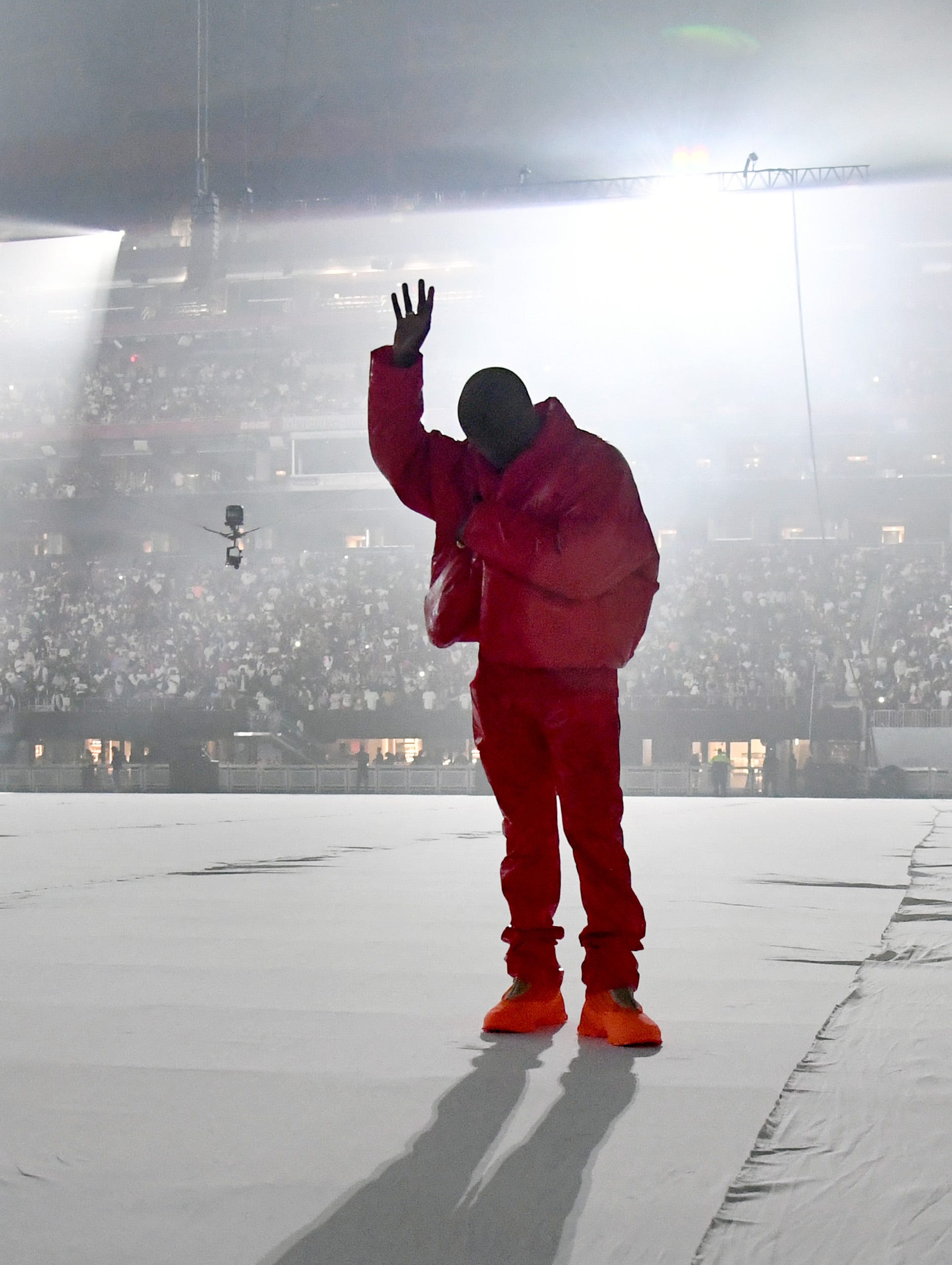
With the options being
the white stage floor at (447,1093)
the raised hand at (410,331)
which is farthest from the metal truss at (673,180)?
the raised hand at (410,331)

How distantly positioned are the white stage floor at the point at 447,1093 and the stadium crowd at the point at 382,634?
10.4 meters

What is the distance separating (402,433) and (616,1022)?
2.55 ft

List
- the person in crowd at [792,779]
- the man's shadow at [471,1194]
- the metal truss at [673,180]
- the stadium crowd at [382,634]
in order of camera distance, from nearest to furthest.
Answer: the man's shadow at [471,1194], the person in crowd at [792,779], the metal truss at [673,180], the stadium crowd at [382,634]

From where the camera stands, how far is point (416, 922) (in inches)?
92.4

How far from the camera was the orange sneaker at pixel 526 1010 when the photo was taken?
4.61 feet

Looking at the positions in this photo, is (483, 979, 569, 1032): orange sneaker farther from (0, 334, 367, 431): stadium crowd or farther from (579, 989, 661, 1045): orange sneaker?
(0, 334, 367, 431): stadium crowd

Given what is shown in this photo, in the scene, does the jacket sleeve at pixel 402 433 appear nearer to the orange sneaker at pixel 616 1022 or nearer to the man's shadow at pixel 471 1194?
the orange sneaker at pixel 616 1022

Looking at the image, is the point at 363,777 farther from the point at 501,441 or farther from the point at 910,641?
the point at 501,441

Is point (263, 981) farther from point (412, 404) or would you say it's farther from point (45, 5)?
point (45, 5)

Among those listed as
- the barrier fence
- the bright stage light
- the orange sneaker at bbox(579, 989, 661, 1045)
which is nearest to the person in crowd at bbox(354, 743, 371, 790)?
the barrier fence

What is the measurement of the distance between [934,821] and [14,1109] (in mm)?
5874

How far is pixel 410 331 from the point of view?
1.57 metres

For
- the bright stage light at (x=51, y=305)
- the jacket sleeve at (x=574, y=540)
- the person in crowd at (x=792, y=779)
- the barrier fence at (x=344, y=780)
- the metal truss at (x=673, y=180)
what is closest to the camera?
the jacket sleeve at (x=574, y=540)

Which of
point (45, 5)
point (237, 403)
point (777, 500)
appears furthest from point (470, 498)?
point (237, 403)
